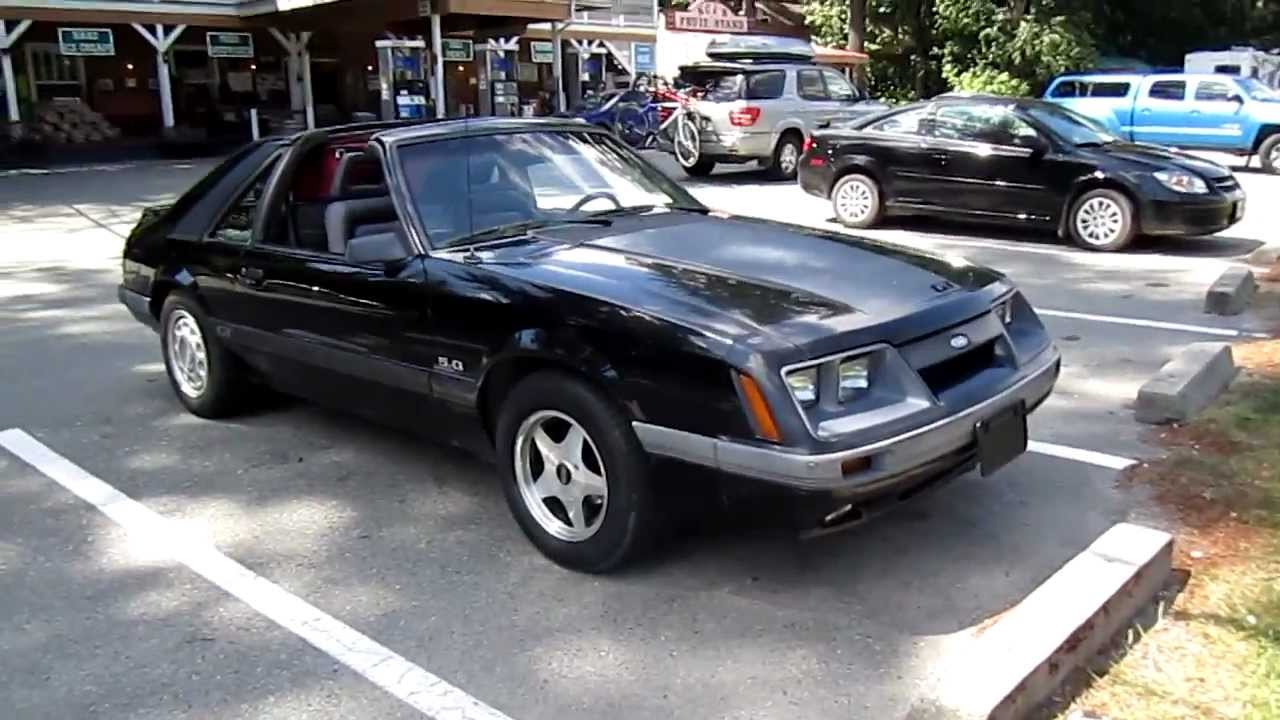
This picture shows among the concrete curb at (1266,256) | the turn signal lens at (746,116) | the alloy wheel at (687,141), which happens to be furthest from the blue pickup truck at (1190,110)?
the concrete curb at (1266,256)

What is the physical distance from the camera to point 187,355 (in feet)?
18.9

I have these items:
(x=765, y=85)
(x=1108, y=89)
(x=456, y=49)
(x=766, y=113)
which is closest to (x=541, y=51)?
(x=456, y=49)

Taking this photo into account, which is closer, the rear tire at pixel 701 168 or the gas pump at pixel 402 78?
the rear tire at pixel 701 168

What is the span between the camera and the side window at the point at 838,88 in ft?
61.4

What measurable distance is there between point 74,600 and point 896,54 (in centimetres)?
3533

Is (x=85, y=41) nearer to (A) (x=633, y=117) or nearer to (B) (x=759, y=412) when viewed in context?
(A) (x=633, y=117)

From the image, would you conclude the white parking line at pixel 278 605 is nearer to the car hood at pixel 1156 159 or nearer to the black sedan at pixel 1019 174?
the black sedan at pixel 1019 174

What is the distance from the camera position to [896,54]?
118ft

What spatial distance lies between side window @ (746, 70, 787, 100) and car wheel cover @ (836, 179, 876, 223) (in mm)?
5620

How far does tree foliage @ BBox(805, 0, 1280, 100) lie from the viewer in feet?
103

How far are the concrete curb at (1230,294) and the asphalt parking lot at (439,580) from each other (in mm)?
2023

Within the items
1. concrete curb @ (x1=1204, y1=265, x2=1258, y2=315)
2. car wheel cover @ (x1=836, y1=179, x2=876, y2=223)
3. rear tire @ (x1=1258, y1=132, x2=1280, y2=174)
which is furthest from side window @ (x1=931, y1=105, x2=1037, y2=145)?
rear tire @ (x1=1258, y1=132, x2=1280, y2=174)

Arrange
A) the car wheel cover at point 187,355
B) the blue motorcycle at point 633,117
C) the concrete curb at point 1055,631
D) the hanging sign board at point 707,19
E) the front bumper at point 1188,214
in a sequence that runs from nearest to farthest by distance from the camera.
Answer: the concrete curb at point 1055,631, the car wheel cover at point 187,355, the front bumper at point 1188,214, the blue motorcycle at point 633,117, the hanging sign board at point 707,19

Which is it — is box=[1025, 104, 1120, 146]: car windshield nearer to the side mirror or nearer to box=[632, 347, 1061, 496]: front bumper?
box=[632, 347, 1061, 496]: front bumper
